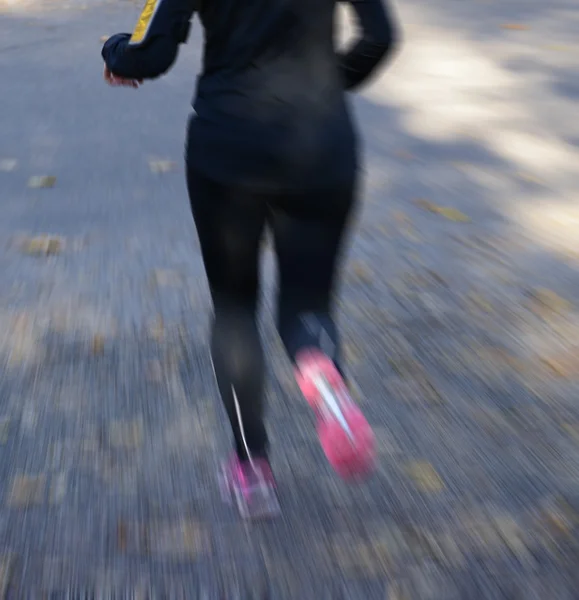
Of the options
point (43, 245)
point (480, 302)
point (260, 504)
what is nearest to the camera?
point (260, 504)

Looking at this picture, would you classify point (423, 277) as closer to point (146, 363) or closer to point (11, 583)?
point (146, 363)

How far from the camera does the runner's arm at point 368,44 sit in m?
2.02

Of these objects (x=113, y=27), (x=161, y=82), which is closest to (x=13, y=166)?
(x=161, y=82)

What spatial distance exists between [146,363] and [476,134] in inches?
140

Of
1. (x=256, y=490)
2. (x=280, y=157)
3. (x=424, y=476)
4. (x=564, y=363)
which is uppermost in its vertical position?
(x=280, y=157)

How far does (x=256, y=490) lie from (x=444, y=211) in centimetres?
262

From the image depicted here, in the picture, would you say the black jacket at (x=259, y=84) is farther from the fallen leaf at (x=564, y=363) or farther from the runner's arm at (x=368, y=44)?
the fallen leaf at (x=564, y=363)

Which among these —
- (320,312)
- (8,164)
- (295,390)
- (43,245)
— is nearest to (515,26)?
(8,164)

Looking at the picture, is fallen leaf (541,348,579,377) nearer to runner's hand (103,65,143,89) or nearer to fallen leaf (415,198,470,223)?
fallen leaf (415,198,470,223)

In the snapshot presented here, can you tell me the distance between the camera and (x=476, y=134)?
5.86 meters

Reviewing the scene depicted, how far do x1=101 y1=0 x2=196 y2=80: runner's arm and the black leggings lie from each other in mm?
255

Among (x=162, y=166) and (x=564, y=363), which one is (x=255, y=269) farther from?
(x=162, y=166)

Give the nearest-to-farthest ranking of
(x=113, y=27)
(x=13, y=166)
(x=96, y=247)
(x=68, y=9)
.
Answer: (x=96, y=247)
(x=13, y=166)
(x=113, y=27)
(x=68, y=9)

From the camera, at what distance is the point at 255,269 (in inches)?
84.7
